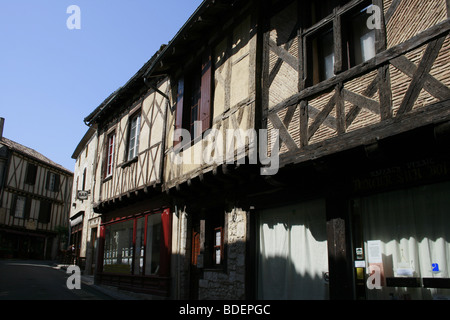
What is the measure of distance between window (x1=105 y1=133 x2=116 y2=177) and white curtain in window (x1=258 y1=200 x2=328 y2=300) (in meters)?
7.28

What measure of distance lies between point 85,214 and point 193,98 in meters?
9.82

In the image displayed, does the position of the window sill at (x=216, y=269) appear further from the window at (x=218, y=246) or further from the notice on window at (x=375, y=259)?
the notice on window at (x=375, y=259)

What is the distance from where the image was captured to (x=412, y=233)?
4.38 metres

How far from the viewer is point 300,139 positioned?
5312 millimetres

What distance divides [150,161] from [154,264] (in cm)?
244

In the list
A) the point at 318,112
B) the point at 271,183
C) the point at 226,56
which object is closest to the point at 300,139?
the point at 318,112

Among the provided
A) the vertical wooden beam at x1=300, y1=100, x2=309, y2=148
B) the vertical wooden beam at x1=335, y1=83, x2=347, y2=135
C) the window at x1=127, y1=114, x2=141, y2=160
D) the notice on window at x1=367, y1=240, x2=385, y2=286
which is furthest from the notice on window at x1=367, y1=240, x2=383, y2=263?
the window at x1=127, y1=114, x2=141, y2=160

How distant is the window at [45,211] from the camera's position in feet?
93.8

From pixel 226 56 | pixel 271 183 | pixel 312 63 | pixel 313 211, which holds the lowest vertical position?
pixel 313 211

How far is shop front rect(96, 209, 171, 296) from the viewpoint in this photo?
9.02 metres

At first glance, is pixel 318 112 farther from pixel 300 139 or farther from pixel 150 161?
pixel 150 161

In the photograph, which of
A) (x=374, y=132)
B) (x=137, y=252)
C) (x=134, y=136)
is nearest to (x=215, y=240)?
(x=137, y=252)

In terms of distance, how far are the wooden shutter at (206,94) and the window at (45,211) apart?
80.5 feet

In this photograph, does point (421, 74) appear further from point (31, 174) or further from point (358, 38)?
point (31, 174)
